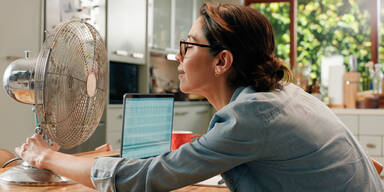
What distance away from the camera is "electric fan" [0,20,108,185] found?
3.22 feet

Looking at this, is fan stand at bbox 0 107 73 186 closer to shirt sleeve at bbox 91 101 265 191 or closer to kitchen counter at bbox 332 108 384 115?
shirt sleeve at bbox 91 101 265 191

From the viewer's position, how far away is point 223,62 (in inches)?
39.4

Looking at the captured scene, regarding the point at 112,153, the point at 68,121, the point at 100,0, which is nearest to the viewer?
the point at 68,121

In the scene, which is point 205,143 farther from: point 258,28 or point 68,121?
point 68,121

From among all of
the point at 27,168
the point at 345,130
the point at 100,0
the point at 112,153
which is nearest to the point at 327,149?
the point at 345,130

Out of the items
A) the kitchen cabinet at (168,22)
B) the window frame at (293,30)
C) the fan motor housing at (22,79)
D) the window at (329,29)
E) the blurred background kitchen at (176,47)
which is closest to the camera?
the fan motor housing at (22,79)

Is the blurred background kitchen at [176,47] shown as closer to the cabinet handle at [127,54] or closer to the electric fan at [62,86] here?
the cabinet handle at [127,54]

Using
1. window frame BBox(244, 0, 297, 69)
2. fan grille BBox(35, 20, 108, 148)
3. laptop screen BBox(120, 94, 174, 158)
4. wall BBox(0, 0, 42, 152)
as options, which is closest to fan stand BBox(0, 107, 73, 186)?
fan grille BBox(35, 20, 108, 148)

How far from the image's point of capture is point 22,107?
9.61 feet

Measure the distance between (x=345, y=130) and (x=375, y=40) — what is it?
4494mm

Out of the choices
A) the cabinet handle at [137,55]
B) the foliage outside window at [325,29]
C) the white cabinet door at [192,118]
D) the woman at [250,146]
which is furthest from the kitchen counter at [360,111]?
the woman at [250,146]

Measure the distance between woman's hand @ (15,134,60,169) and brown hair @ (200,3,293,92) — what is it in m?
0.46

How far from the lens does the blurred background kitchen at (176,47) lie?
2.93 metres

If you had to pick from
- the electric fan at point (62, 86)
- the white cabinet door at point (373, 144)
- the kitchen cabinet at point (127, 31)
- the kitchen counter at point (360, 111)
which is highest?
the kitchen cabinet at point (127, 31)
